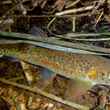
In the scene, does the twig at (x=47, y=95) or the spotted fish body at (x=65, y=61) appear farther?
the spotted fish body at (x=65, y=61)

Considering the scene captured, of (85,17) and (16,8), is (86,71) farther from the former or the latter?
(16,8)

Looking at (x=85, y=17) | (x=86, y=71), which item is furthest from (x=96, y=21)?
(x=86, y=71)

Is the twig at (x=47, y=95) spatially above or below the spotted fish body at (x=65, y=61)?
below

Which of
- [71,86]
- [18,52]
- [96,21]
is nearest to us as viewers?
[71,86]

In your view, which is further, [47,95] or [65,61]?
[65,61]

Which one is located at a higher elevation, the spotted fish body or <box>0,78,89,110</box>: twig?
the spotted fish body

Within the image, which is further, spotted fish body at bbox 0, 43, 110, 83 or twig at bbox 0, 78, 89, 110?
spotted fish body at bbox 0, 43, 110, 83

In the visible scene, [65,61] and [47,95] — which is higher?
[65,61]

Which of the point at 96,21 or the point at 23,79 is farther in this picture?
the point at 96,21
